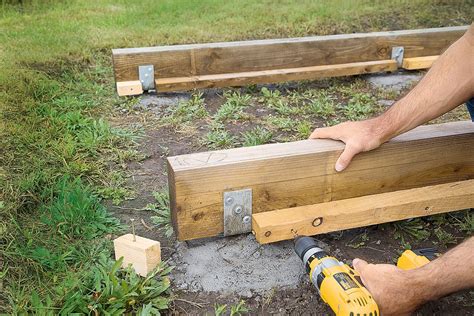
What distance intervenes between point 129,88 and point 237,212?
2.24 metres

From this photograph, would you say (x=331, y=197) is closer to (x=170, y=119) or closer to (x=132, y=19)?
(x=170, y=119)

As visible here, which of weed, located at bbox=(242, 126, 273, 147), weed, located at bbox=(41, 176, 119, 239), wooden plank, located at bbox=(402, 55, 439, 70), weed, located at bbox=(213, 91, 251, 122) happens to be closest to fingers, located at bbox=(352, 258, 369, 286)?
weed, located at bbox=(41, 176, 119, 239)

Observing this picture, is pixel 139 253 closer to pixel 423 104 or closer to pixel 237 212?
pixel 237 212

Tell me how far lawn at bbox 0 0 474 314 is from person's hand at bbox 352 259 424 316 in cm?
86

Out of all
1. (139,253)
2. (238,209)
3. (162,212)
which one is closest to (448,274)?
(238,209)

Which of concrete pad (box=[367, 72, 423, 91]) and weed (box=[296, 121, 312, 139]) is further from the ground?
weed (box=[296, 121, 312, 139])

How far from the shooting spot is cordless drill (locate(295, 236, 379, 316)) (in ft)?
6.75

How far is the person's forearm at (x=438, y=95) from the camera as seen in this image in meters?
2.59

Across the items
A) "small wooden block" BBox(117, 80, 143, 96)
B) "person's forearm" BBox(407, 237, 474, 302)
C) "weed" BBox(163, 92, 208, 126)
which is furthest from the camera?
"small wooden block" BBox(117, 80, 143, 96)

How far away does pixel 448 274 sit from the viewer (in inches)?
81.3

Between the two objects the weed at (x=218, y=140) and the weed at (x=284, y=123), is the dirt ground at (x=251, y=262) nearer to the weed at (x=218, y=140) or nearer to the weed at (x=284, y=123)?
the weed at (x=218, y=140)

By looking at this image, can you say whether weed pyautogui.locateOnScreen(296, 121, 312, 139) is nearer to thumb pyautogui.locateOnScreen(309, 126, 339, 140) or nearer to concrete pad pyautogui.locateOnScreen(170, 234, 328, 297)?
thumb pyautogui.locateOnScreen(309, 126, 339, 140)

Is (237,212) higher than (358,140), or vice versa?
(358,140)

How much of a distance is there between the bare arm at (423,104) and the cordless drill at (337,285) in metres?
0.47
